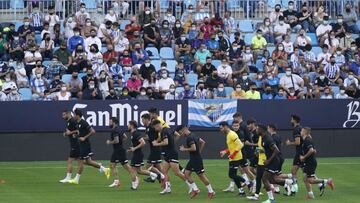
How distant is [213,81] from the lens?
39.3 meters

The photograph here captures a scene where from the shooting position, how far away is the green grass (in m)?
27.2

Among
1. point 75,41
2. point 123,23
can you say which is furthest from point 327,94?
point 75,41

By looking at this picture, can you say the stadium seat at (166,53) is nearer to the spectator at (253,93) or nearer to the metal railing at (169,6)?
the metal railing at (169,6)

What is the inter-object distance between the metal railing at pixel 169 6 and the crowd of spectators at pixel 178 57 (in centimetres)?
36

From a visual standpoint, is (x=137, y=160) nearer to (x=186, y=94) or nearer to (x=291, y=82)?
(x=186, y=94)

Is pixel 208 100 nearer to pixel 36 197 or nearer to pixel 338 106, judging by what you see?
pixel 338 106

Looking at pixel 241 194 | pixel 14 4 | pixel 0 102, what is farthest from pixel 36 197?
pixel 14 4

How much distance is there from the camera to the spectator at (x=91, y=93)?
37.9 m

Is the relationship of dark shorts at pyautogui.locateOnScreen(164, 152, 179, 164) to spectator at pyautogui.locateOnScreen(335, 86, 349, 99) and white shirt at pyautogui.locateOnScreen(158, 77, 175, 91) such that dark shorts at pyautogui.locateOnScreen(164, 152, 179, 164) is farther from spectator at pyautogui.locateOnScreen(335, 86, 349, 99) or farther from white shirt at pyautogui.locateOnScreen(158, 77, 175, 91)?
spectator at pyautogui.locateOnScreen(335, 86, 349, 99)

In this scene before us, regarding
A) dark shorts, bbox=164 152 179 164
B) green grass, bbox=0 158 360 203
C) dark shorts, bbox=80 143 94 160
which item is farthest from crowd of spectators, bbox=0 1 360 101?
dark shorts, bbox=164 152 179 164

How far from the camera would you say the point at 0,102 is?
36.8 metres

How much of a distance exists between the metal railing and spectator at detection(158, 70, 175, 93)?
17.2ft

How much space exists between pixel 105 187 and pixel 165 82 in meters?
9.96

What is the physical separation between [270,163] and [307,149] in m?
1.26
